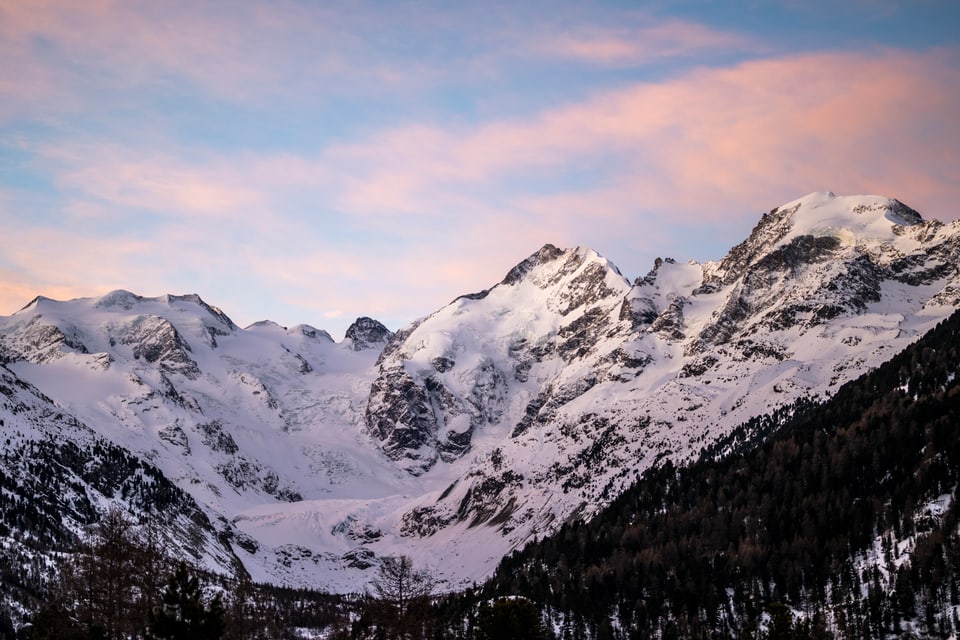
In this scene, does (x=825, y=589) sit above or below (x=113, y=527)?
below

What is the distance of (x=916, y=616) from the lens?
17588cm

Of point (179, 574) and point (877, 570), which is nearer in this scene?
point (179, 574)

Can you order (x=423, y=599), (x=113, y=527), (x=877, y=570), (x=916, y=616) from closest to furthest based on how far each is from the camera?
1. (x=113, y=527)
2. (x=423, y=599)
3. (x=916, y=616)
4. (x=877, y=570)

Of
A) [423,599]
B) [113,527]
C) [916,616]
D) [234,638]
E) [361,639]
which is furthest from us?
[916,616]

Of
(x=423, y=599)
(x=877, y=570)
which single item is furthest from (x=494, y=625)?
(x=877, y=570)

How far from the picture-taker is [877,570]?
193000 millimetres

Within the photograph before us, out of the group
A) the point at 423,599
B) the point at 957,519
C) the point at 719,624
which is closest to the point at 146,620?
the point at 423,599

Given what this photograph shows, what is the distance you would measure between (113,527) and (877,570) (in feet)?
498

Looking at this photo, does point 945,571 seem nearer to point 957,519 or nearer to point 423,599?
point 957,519

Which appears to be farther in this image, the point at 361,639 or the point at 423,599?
the point at 361,639

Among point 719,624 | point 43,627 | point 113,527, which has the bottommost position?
point 719,624

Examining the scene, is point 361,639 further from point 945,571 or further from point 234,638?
point 945,571

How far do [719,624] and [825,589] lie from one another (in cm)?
2122

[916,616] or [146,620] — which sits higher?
[146,620]
